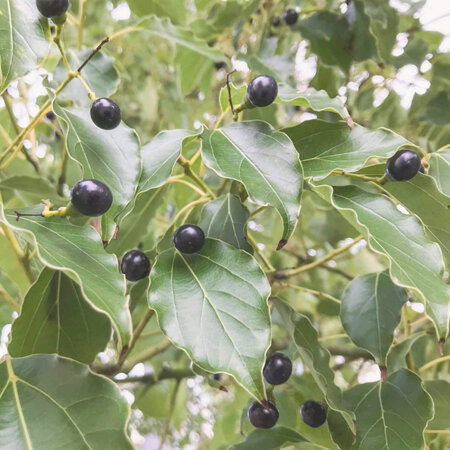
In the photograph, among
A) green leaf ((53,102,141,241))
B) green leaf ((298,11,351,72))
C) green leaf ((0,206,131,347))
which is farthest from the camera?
green leaf ((298,11,351,72))

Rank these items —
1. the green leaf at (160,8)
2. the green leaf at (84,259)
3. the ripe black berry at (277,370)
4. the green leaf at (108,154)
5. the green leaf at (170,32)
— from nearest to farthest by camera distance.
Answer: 1. the green leaf at (84,259)
2. the green leaf at (108,154)
3. the ripe black berry at (277,370)
4. the green leaf at (170,32)
5. the green leaf at (160,8)

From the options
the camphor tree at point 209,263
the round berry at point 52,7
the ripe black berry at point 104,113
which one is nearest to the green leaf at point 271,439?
the camphor tree at point 209,263

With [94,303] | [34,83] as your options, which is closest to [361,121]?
[34,83]

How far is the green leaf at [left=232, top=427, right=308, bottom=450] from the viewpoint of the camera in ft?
2.45

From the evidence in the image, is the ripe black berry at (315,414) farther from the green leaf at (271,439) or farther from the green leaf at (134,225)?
the green leaf at (134,225)

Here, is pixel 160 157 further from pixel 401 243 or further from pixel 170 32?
pixel 170 32

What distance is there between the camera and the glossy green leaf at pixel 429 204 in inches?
24.6

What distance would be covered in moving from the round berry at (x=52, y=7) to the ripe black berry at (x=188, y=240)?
272 mm

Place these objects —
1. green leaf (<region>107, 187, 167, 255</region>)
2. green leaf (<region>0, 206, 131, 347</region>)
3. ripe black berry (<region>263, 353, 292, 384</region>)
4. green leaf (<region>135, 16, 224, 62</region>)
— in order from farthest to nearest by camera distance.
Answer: green leaf (<region>135, 16, 224, 62</region>), green leaf (<region>107, 187, 167, 255</region>), ripe black berry (<region>263, 353, 292, 384</region>), green leaf (<region>0, 206, 131, 347</region>)

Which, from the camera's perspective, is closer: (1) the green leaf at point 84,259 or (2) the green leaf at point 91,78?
(1) the green leaf at point 84,259

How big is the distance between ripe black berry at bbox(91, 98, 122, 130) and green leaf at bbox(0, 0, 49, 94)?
0.07 meters

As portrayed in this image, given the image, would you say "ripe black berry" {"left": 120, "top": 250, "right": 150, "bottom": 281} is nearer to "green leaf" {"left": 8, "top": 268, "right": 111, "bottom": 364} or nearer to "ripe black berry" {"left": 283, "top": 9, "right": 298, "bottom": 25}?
"green leaf" {"left": 8, "top": 268, "right": 111, "bottom": 364}

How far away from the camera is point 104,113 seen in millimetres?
583

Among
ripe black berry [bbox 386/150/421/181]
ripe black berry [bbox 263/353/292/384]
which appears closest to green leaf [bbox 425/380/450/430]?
ripe black berry [bbox 263/353/292/384]
